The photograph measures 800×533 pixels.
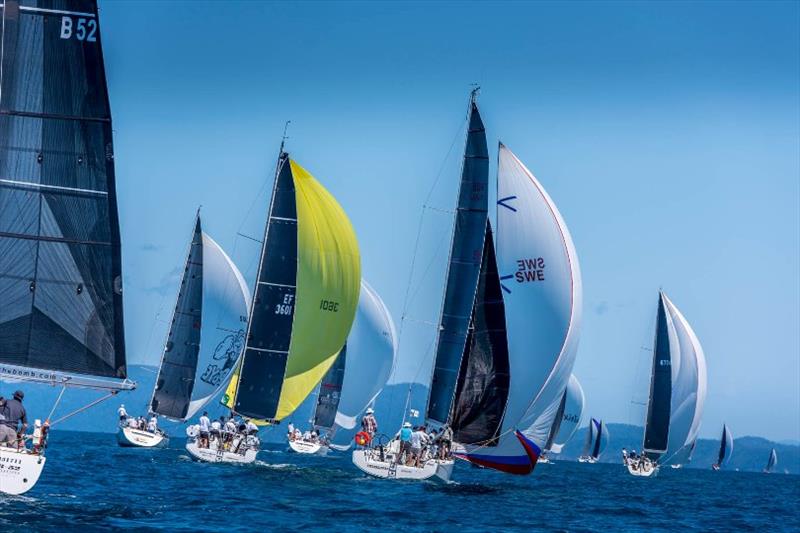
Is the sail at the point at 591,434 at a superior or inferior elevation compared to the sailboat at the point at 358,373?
inferior

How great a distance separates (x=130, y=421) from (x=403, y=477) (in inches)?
966

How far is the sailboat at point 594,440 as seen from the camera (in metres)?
116

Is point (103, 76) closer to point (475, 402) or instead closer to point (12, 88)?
point (12, 88)

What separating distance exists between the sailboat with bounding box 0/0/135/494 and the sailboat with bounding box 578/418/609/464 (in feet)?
318

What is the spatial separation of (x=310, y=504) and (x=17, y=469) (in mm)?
8450

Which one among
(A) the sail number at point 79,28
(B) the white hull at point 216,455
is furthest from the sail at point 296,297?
(A) the sail number at point 79,28

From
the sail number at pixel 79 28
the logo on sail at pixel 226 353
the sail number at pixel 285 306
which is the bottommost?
the logo on sail at pixel 226 353

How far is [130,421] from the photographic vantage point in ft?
185

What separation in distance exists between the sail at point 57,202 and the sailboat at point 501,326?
15.2m

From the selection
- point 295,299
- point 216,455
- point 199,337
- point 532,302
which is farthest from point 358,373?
point 532,302

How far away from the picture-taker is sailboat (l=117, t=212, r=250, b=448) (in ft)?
180

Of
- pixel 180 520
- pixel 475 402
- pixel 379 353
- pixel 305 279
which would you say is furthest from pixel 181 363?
pixel 180 520

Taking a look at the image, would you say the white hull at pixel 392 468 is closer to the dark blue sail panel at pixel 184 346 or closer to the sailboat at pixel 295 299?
the sailboat at pixel 295 299

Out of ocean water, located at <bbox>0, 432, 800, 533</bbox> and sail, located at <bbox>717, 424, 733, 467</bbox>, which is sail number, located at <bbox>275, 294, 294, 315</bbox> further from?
sail, located at <bbox>717, 424, 733, 467</bbox>
